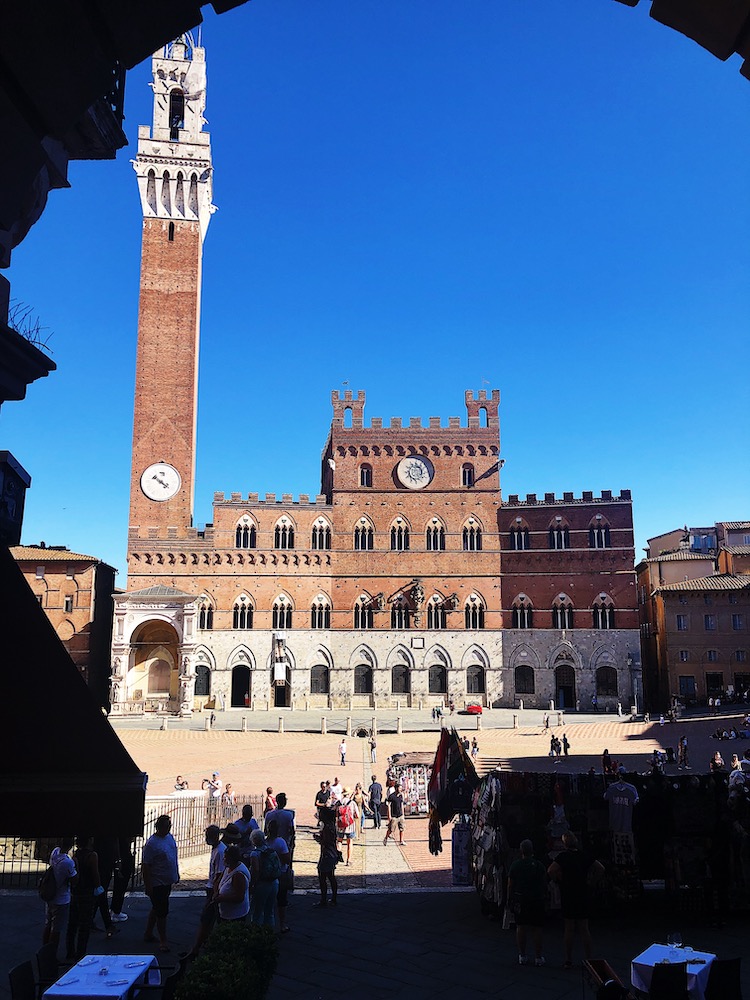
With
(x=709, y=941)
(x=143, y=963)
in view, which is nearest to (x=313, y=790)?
(x=709, y=941)

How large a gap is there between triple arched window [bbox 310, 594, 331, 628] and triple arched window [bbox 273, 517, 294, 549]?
3.50 m

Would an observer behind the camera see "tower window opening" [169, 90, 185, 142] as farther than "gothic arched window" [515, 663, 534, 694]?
Yes

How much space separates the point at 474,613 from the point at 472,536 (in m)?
4.46

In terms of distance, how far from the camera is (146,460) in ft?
141

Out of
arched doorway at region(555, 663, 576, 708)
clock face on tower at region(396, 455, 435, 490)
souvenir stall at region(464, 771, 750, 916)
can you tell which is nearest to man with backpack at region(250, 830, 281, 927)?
souvenir stall at region(464, 771, 750, 916)

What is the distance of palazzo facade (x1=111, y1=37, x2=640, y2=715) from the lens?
4275 cm

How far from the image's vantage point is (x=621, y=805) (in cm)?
955

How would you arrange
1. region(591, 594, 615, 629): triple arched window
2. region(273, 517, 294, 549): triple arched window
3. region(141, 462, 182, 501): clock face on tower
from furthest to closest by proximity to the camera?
region(273, 517, 294, 549): triple arched window
region(591, 594, 615, 629): triple arched window
region(141, 462, 182, 501): clock face on tower

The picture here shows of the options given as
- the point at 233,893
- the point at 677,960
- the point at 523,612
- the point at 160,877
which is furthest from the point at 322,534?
the point at 677,960

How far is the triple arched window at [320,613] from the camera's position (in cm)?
4403

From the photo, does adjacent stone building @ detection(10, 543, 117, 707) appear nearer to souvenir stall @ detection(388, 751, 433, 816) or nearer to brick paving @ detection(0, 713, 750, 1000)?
souvenir stall @ detection(388, 751, 433, 816)

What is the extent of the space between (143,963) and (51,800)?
416 centimetres

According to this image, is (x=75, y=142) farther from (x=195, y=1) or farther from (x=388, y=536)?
(x=388, y=536)

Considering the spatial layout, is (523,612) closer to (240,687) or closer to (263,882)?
(240,687)
